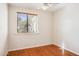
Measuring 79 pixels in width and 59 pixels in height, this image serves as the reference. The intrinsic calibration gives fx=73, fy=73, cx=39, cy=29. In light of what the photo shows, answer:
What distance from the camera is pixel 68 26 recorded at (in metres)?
3.35

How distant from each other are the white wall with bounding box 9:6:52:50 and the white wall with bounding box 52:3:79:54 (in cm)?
48

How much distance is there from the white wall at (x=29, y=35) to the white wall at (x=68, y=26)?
48 cm

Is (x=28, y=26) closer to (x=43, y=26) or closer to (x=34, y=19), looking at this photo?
(x=34, y=19)

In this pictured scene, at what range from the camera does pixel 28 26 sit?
152 inches

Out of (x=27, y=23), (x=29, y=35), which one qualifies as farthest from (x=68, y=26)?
(x=27, y=23)

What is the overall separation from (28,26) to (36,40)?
0.86 m

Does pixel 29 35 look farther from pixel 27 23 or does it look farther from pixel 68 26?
pixel 68 26

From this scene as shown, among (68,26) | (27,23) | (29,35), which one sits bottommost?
(29,35)

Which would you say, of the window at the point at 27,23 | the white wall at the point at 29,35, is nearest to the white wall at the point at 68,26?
the white wall at the point at 29,35

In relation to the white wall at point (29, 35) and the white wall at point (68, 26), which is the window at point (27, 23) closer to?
the white wall at point (29, 35)

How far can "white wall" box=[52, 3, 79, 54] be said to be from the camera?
2986mm

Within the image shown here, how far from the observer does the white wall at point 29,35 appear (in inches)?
128

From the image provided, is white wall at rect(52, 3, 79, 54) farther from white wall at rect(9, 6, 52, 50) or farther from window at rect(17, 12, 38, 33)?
window at rect(17, 12, 38, 33)

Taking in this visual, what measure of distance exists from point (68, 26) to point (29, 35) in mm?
1921
